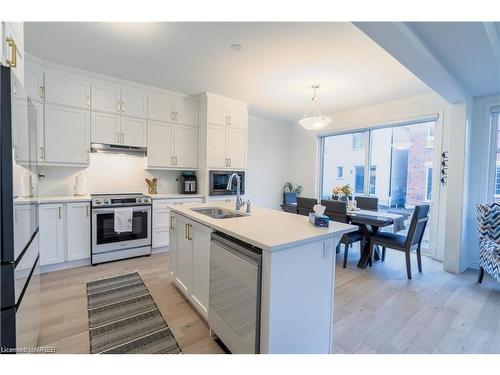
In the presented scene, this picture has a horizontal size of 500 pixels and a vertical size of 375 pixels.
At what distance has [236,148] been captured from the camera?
4500mm

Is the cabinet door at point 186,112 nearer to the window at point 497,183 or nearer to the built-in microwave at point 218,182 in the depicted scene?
the built-in microwave at point 218,182

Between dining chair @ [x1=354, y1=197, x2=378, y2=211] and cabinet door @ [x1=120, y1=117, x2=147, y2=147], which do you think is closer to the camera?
cabinet door @ [x1=120, y1=117, x2=147, y2=147]

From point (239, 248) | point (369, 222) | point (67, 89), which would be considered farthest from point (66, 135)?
point (369, 222)

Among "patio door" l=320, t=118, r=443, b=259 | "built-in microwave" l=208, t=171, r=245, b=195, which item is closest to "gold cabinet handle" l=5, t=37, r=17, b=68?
"built-in microwave" l=208, t=171, r=245, b=195

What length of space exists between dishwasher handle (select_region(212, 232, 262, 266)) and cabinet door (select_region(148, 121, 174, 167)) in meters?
2.59

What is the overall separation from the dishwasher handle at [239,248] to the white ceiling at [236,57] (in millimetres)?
1879

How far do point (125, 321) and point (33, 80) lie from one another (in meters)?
3.05

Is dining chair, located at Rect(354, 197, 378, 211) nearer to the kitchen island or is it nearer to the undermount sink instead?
the kitchen island

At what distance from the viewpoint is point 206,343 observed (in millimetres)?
1795

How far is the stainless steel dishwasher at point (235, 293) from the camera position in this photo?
1.39m

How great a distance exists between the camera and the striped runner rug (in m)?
1.75

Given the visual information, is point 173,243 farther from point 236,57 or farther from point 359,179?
point 359,179

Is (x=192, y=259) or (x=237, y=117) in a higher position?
(x=237, y=117)
